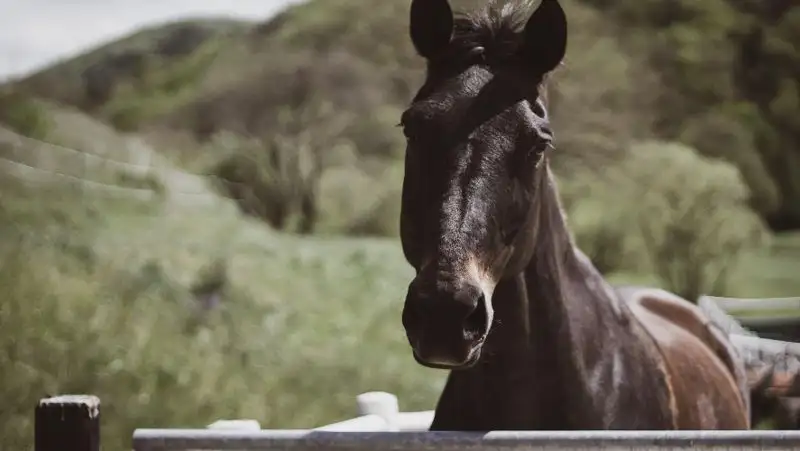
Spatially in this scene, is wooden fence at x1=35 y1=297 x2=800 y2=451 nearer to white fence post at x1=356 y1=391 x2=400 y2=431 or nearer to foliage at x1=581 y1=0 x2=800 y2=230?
white fence post at x1=356 y1=391 x2=400 y2=431

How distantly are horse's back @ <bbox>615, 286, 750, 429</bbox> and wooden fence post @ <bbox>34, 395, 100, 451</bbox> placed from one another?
89 cm

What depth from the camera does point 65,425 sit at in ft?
2.92

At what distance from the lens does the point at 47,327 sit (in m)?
2.31

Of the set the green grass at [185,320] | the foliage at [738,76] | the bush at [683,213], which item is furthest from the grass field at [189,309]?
the foliage at [738,76]

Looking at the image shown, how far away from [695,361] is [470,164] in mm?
826

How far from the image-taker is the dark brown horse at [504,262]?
904mm

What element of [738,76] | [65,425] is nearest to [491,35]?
[65,425]

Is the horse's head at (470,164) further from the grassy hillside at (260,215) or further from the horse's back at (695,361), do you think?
the grassy hillside at (260,215)

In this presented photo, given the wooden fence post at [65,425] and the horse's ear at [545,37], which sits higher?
the horse's ear at [545,37]

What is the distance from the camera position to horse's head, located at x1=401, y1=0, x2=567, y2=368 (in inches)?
34.5

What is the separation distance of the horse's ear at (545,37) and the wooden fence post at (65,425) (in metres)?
0.68

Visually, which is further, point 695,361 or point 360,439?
point 695,361

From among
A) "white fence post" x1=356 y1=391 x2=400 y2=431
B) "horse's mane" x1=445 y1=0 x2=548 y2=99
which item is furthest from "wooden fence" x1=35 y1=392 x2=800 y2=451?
"white fence post" x1=356 y1=391 x2=400 y2=431

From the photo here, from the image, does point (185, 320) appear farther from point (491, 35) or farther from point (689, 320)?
point (491, 35)
